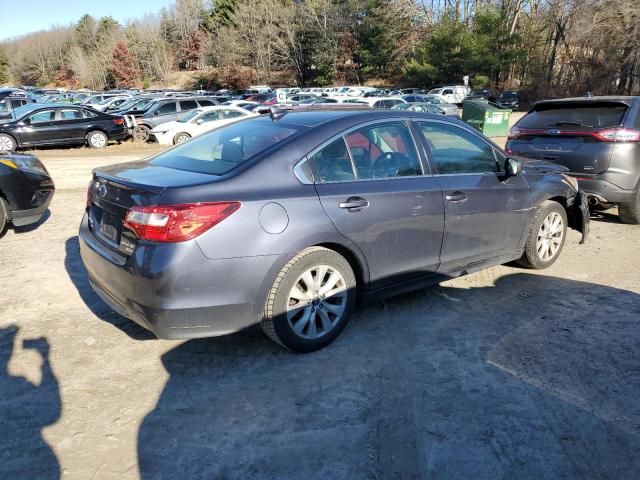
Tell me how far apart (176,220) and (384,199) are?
1.52m

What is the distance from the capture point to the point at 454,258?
4324 mm

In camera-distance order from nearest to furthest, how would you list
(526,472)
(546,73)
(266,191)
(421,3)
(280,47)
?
(526,472) → (266,191) → (546,73) → (421,3) → (280,47)

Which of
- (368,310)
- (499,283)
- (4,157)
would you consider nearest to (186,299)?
(368,310)

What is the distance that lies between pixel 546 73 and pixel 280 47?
32.5 metres

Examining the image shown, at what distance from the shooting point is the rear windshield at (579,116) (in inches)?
260

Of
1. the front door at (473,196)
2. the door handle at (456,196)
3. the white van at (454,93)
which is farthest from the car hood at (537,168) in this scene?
the white van at (454,93)

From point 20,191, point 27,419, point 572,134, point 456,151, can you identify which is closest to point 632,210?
point 572,134

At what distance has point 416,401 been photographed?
309cm

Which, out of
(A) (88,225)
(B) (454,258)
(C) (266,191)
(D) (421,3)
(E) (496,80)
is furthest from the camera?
(D) (421,3)

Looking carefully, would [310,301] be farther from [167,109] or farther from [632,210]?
[167,109]

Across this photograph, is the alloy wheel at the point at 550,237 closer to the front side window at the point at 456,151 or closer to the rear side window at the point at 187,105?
the front side window at the point at 456,151

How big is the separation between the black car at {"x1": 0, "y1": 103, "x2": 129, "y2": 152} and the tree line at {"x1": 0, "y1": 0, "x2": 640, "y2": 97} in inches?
1359

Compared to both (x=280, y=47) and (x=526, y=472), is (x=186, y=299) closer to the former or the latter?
(x=526, y=472)

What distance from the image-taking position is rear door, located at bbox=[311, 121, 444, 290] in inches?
142
